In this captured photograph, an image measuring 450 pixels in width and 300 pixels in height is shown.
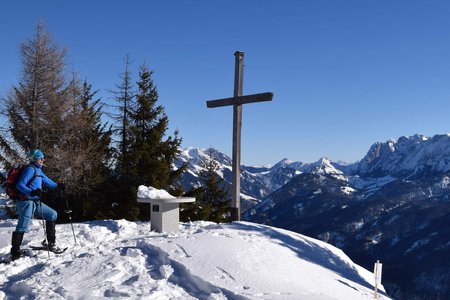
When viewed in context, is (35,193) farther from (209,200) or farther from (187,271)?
(209,200)

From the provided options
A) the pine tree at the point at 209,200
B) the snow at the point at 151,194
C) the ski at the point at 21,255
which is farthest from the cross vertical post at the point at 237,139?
the pine tree at the point at 209,200

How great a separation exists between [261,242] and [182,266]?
2642 millimetres

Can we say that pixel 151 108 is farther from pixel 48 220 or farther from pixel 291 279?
pixel 291 279

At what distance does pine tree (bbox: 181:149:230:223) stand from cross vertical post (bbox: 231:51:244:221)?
468 inches

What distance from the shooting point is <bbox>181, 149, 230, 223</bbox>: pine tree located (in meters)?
27.5

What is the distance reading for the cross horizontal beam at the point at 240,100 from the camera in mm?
13569

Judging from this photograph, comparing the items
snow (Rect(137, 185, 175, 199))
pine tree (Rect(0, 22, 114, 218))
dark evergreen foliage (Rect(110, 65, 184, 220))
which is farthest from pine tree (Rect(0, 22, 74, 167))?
snow (Rect(137, 185, 175, 199))

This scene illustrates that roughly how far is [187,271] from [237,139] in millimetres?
7418

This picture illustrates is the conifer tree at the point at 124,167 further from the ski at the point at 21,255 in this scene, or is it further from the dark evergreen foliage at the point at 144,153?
the ski at the point at 21,255

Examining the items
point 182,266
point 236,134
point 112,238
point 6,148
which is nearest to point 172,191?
point 6,148

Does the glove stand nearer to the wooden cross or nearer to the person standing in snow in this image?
the person standing in snow

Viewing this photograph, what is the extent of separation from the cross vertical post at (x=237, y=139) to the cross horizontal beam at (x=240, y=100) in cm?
13

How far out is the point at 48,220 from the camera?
9.71 metres

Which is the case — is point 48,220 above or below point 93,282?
above
